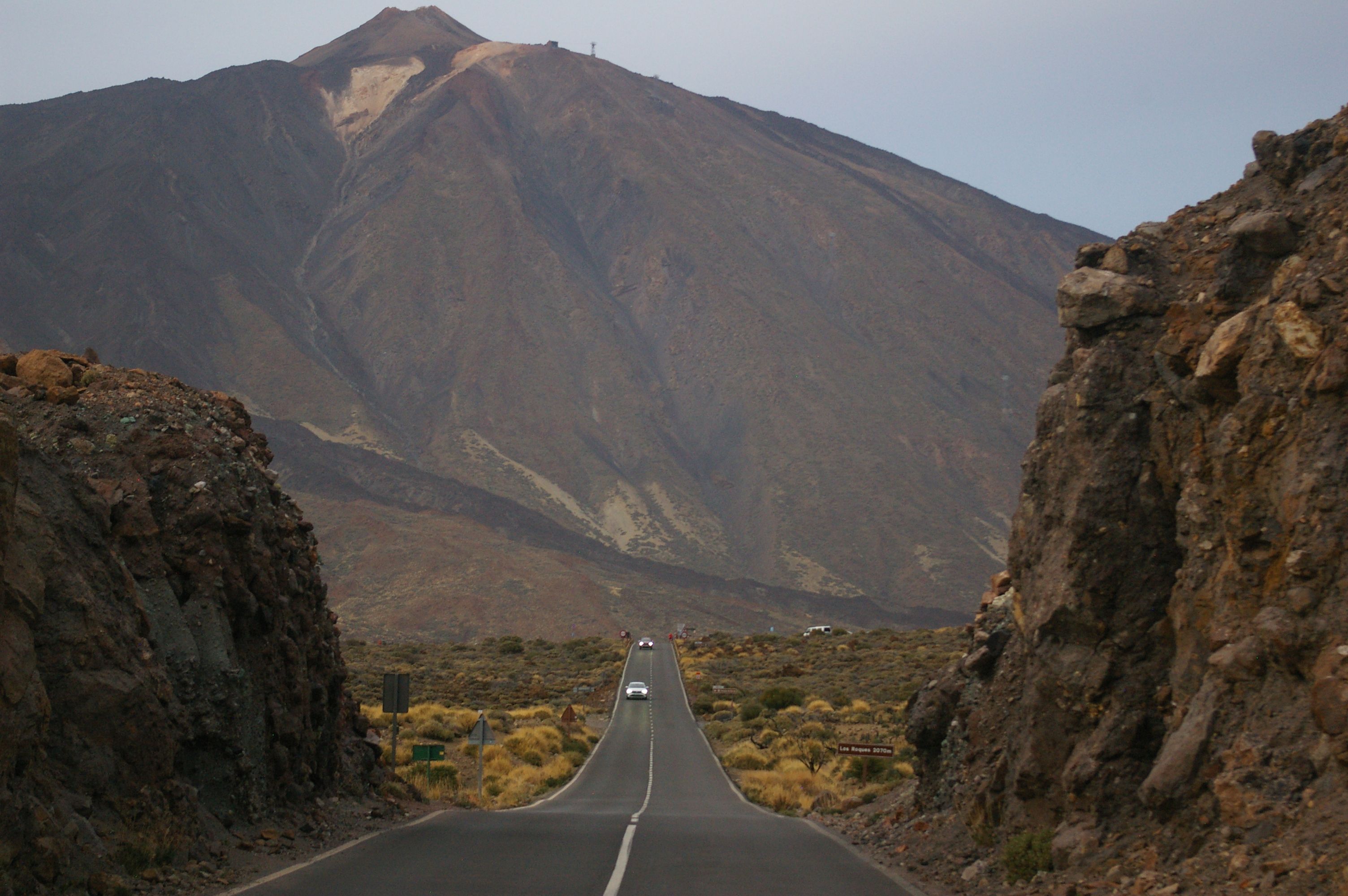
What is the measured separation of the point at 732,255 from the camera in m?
188

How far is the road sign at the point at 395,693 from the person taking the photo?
20786 millimetres

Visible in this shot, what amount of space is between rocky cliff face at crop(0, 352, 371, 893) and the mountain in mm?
90039

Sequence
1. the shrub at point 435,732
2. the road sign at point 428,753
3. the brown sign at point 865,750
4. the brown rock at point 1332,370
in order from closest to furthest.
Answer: the brown rock at point 1332,370
the brown sign at point 865,750
the road sign at point 428,753
the shrub at point 435,732

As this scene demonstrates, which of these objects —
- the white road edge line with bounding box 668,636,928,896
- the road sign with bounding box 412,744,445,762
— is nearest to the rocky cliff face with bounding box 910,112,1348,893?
the white road edge line with bounding box 668,636,928,896

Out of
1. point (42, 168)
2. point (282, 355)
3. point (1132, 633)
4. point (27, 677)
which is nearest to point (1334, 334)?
point (1132, 633)

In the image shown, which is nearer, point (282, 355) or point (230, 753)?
point (230, 753)

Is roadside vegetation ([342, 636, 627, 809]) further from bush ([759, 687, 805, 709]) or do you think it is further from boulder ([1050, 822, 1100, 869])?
boulder ([1050, 822, 1100, 869])

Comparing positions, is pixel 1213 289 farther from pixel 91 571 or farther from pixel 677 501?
pixel 677 501

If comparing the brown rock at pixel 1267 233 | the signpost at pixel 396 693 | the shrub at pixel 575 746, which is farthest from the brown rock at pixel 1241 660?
the shrub at pixel 575 746

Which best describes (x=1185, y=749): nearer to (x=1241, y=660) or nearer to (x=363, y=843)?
(x=1241, y=660)

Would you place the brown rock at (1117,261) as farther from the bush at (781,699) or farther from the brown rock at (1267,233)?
the bush at (781,699)

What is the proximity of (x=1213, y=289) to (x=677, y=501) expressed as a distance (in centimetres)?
13422

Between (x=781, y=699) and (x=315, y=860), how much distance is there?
37792 millimetres

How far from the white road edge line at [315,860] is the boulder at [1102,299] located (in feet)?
31.3
